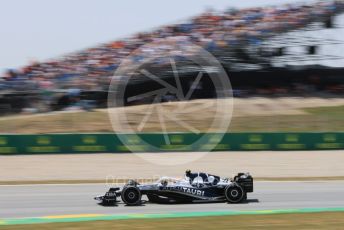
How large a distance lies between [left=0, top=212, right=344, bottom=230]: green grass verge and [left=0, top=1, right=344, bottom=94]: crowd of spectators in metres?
21.4

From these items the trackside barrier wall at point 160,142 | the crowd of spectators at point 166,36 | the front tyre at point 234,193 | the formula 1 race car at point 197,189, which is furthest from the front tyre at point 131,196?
the crowd of spectators at point 166,36

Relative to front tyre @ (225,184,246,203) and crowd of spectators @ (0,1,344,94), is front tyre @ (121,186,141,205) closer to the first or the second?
front tyre @ (225,184,246,203)

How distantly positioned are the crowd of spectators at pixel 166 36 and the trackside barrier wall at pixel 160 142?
7522mm

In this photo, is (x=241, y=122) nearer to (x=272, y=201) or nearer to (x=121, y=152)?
(x=121, y=152)

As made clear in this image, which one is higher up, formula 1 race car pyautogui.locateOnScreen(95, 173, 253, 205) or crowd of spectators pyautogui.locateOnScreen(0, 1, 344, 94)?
crowd of spectators pyautogui.locateOnScreen(0, 1, 344, 94)

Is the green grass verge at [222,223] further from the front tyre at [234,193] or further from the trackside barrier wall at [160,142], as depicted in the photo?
the trackside barrier wall at [160,142]

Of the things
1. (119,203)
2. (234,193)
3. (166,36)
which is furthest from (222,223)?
(166,36)

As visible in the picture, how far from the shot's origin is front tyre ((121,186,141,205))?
1342cm

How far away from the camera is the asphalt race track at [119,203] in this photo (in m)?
12.9

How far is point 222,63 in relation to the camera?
119ft

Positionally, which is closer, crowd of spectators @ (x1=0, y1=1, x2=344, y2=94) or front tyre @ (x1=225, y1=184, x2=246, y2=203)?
front tyre @ (x1=225, y1=184, x2=246, y2=203)

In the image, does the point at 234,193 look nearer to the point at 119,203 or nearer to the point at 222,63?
the point at 119,203

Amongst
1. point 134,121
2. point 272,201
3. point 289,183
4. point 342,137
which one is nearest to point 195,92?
point 134,121

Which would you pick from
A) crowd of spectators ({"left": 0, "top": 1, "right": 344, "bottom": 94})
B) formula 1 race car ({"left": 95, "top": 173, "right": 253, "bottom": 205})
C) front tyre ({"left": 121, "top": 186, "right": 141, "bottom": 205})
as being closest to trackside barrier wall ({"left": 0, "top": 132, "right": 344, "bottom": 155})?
crowd of spectators ({"left": 0, "top": 1, "right": 344, "bottom": 94})
